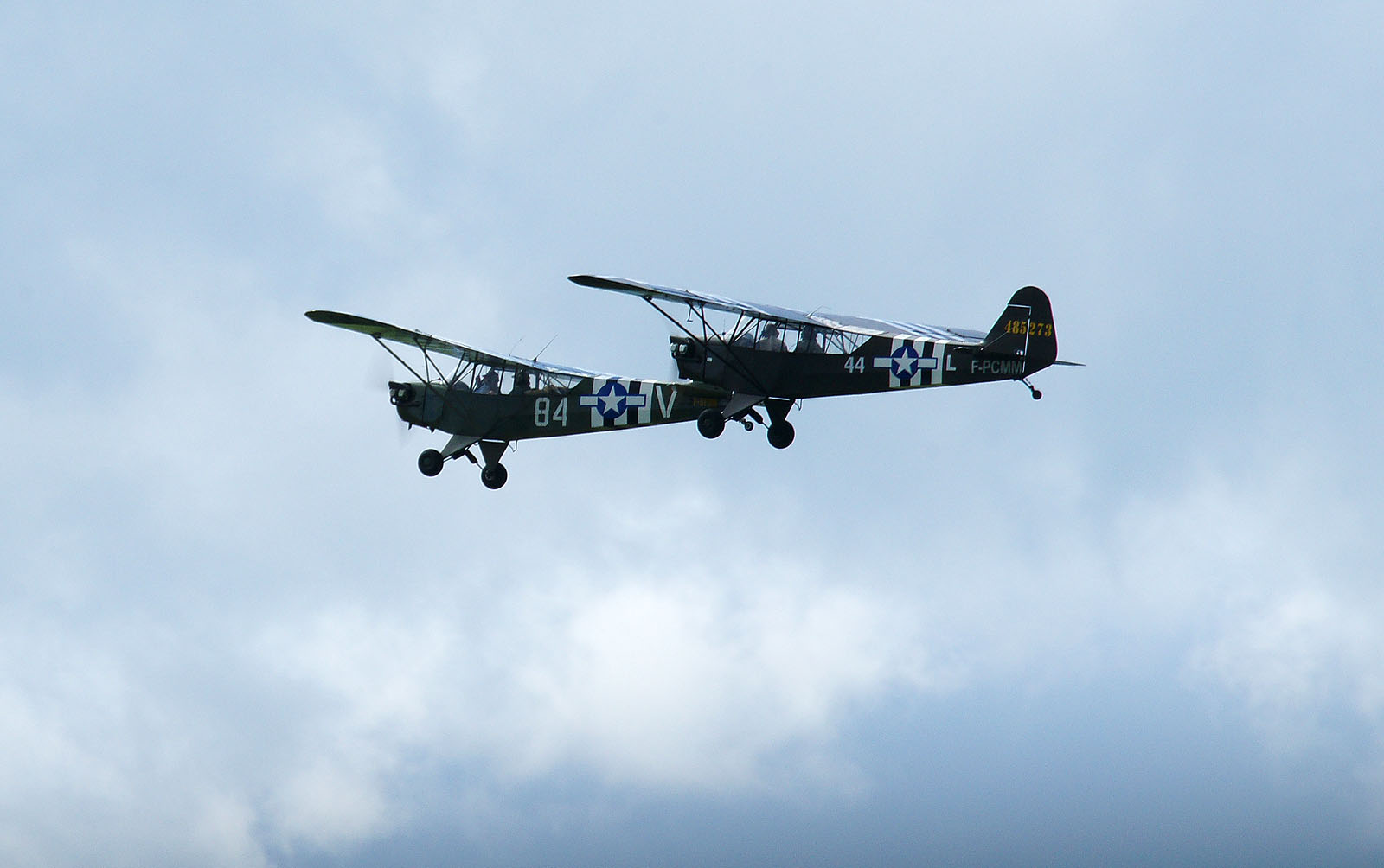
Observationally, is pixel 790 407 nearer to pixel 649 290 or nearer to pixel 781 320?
pixel 781 320

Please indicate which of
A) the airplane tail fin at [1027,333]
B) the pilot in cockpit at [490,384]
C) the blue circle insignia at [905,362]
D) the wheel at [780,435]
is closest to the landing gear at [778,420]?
the wheel at [780,435]

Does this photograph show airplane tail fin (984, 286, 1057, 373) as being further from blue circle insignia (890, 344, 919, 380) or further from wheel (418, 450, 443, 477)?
wheel (418, 450, 443, 477)

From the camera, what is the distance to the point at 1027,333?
112 feet

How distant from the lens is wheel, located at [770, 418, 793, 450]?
35.4 metres

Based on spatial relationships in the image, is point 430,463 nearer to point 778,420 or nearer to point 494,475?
point 494,475

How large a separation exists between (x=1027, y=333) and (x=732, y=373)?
6382mm

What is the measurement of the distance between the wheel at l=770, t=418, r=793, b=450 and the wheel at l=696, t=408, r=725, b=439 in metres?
1.12

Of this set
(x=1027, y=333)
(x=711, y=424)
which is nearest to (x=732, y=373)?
(x=711, y=424)

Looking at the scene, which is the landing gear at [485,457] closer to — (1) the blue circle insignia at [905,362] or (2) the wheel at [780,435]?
(2) the wheel at [780,435]

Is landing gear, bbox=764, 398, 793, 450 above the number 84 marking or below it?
below

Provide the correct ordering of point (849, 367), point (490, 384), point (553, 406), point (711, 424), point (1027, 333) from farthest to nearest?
1. point (490, 384)
2. point (553, 406)
3. point (711, 424)
4. point (849, 367)
5. point (1027, 333)

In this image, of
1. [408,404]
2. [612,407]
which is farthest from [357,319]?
[612,407]

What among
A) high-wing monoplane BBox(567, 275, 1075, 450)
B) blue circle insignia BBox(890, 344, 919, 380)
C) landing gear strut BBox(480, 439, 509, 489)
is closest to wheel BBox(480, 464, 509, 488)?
landing gear strut BBox(480, 439, 509, 489)

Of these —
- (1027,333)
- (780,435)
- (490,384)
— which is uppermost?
(490,384)
